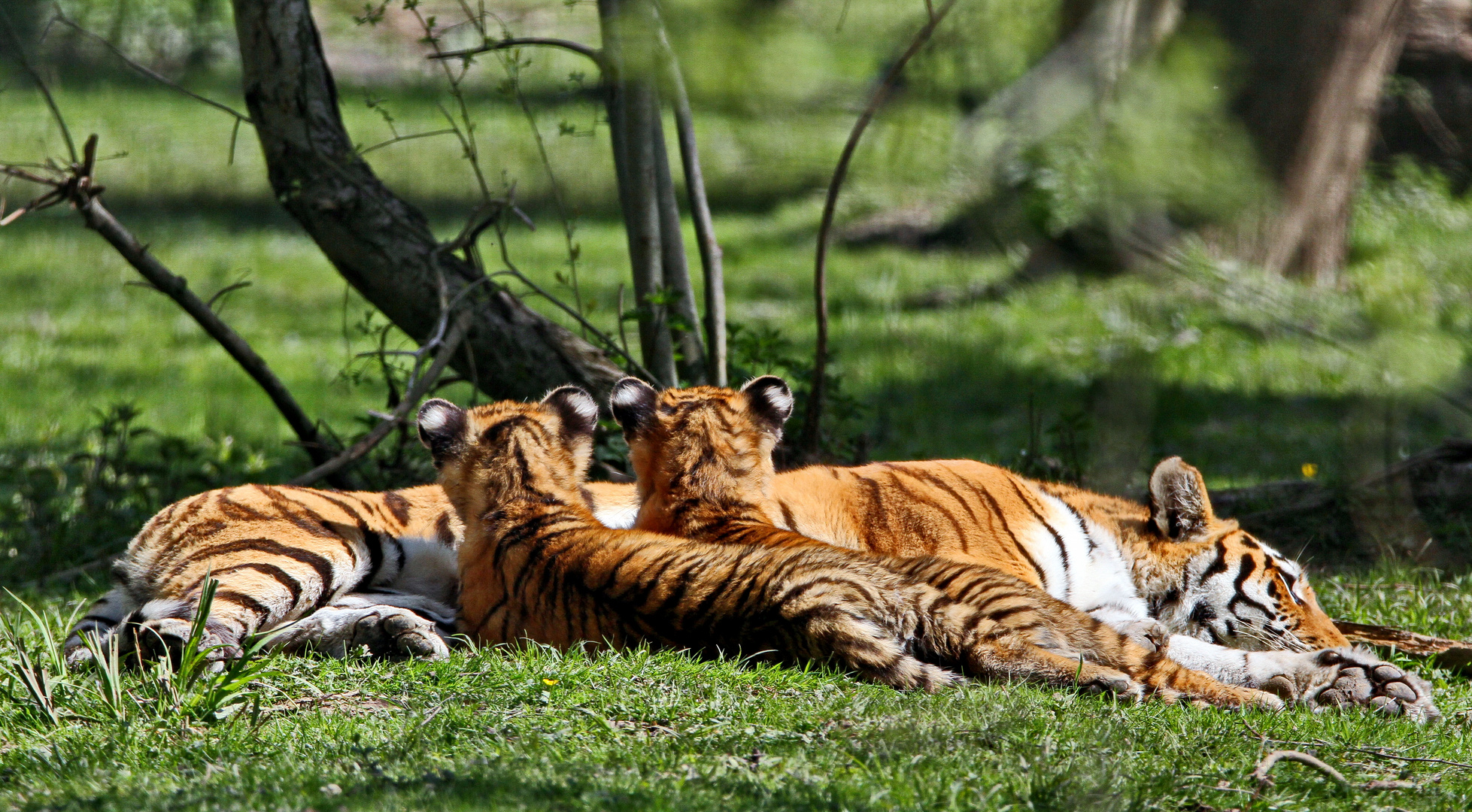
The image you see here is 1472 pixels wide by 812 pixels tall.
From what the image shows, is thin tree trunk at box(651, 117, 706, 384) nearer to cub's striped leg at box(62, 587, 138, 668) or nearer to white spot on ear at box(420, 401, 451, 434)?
white spot on ear at box(420, 401, 451, 434)

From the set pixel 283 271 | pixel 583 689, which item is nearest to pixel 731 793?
pixel 583 689

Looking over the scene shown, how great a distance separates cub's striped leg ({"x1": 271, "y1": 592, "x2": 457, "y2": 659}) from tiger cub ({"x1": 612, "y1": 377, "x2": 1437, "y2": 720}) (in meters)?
0.83

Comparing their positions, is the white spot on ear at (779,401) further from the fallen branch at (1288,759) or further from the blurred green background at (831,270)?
the fallen branch at (1288,759)

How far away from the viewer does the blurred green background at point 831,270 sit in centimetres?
193

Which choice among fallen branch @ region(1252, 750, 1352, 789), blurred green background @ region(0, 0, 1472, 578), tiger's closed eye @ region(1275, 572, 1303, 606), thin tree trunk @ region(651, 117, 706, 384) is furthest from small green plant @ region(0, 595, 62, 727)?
tiger's closed eye @ region(1275, 572, 1303, 606)

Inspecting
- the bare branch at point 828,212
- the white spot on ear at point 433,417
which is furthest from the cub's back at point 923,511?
the white spot on ear at point 433,417

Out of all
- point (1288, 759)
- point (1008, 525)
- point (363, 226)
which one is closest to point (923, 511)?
point (1008, 525)

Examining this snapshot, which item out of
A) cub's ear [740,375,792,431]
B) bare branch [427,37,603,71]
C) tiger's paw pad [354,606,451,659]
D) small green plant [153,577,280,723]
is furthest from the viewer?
bare branch [427,37,603,71]

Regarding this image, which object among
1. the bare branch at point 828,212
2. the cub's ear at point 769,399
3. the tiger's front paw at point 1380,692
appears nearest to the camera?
the bare branch at point 828,212

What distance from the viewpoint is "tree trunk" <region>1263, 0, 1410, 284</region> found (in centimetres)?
187

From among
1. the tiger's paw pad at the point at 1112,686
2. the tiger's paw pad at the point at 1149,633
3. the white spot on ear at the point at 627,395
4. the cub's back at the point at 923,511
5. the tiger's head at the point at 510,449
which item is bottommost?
the tiger's paw pad at the point at 1149,633

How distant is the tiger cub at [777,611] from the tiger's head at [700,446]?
30cm

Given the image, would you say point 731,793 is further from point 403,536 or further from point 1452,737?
point 403,536

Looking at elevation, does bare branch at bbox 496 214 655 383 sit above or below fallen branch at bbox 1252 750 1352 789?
above
